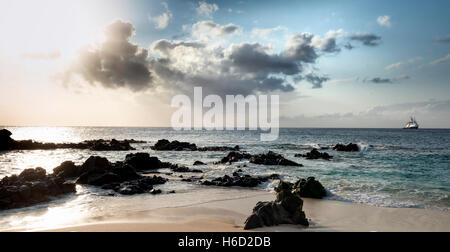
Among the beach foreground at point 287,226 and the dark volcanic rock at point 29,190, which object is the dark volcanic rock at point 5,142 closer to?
the dark volcanic rock at point 29,190

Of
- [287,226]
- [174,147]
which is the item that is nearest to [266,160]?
[287,226]

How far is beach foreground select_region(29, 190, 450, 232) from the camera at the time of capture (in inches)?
379

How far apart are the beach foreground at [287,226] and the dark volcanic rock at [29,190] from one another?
5.80m

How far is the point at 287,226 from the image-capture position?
9.72 metres

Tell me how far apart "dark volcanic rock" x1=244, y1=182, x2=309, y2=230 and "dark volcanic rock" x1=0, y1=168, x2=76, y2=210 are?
1155 cm

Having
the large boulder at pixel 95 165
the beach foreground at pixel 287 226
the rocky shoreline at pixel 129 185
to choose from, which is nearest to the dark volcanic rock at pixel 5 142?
the rocky shoreline at pixel 129 185

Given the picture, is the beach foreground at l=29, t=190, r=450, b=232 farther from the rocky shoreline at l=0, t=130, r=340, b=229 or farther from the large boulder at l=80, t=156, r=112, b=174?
the large boulder at l=80, t=156, r=112, b=174

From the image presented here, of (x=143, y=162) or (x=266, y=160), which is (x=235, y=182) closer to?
(x=143, y=162)

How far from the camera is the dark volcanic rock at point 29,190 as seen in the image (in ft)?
43.3

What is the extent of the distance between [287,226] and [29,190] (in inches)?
527

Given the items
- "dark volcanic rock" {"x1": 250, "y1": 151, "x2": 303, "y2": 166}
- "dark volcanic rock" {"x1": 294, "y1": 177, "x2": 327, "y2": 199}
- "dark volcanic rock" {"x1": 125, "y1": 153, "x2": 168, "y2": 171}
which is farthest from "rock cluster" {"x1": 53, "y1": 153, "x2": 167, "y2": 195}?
"dark volcanic rock" {"x1": 250, "y1": 151, "x2": 303, "y2": 166}

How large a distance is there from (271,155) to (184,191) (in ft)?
62.5

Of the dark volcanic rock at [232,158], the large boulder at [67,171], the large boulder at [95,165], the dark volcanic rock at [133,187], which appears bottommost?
the dark volcanic rock at [232,158]
